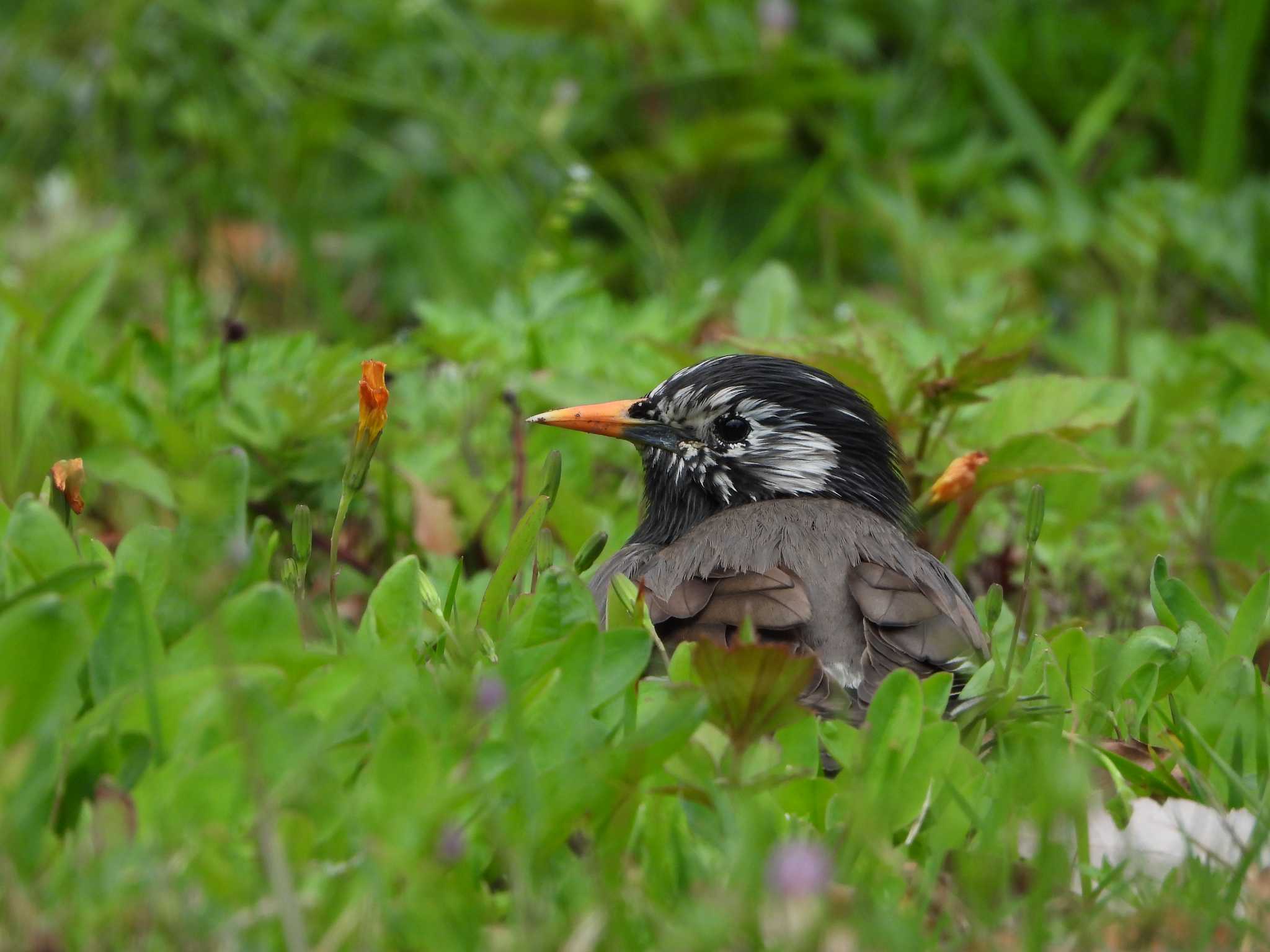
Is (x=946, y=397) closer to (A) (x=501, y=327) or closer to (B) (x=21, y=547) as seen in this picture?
(A) (x=501, y=327)

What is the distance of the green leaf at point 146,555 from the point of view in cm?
254

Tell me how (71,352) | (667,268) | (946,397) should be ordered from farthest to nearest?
(667,268), (71,352), (946,397)

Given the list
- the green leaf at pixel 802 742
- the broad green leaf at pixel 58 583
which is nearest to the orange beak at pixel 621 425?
the green leaf at pixel 802 742

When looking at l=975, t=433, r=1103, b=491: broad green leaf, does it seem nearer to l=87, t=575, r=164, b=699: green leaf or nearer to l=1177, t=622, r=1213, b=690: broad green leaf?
l=1177, t=622, r=1213, b=690: broad green leaf

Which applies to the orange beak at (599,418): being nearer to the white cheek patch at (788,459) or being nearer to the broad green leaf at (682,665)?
the white cheek patch at (788,459)

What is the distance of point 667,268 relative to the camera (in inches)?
237

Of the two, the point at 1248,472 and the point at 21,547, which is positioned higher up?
the point at 21,547

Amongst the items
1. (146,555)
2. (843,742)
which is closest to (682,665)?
(843,742)

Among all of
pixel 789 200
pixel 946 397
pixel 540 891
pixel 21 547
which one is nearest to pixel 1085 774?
pixel 540 891

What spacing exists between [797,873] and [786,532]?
1.50 m

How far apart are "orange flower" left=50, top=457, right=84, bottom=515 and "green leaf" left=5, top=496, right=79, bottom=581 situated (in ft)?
1.14

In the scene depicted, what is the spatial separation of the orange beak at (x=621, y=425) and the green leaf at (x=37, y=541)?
4.64ft

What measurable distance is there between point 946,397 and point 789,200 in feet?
11.0

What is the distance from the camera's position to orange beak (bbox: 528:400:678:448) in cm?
363
